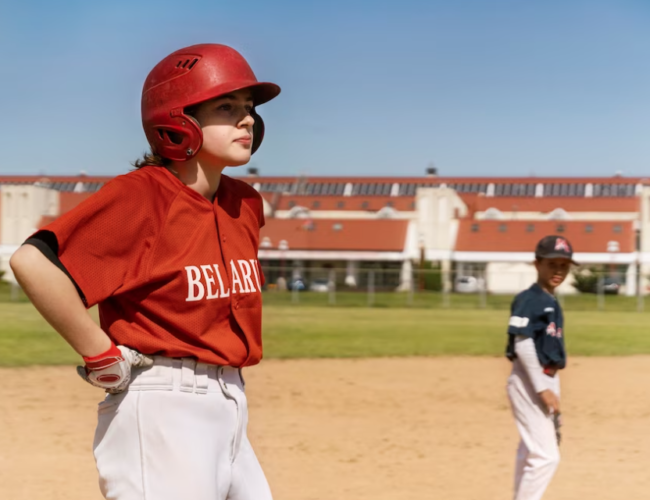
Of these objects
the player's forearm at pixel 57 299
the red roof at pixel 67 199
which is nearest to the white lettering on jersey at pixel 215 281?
the player's forearm at pixel 57 299

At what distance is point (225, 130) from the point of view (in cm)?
259

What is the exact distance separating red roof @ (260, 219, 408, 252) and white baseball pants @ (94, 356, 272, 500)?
48332mm

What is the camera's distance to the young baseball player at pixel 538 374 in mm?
4652

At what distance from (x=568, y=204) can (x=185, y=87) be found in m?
59.2

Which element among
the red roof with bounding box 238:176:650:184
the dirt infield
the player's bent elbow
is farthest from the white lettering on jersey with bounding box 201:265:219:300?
the red roof with bounding box 238:176:650:184

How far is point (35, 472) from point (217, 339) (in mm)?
4536

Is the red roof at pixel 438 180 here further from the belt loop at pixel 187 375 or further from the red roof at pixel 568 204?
the belt loop at pixel 187 375

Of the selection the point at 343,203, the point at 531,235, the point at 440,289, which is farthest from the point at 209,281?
the point at 343,203

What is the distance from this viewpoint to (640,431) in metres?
8.41

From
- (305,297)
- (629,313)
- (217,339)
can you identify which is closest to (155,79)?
(217,339)

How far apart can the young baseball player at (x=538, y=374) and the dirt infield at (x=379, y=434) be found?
1247 mm

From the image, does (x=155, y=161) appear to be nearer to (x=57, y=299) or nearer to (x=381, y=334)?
(x=57, y=299)

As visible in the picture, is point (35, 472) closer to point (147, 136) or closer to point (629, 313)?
point (147, 136)

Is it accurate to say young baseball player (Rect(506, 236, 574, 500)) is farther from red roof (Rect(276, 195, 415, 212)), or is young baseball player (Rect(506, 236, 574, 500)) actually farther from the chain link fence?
red roof (Rect(276, 195, 415, 212))
